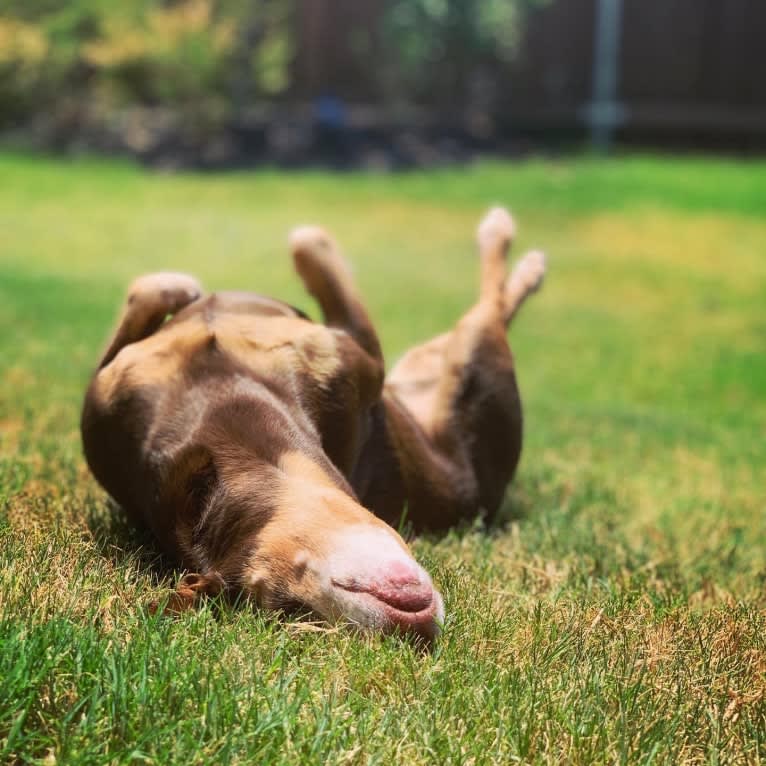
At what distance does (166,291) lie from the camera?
3570 millimetres

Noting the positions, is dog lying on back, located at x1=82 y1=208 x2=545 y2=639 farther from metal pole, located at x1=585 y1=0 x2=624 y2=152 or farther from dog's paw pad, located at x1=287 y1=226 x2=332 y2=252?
metal pole, located at x1=585 y1=0 x2=624 y2=152

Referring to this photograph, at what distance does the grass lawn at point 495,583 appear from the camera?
2.10 meters

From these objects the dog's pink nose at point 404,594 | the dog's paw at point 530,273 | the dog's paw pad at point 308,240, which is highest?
the dog's paw pad at point 308,240

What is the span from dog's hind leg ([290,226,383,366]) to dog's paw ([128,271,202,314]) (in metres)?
0.39

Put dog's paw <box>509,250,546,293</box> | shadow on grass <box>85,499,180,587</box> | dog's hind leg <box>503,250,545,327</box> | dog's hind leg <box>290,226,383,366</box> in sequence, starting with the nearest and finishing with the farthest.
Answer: shadow on grass <box>85,499,180,587</box>
dog's hind leg <box>290,226,383,366</box>
dog's hind leg <box>503,250,545,327</box>
dog's paw <box>509,250,546,293</box>

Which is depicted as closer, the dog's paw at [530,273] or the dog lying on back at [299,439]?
the dog lying on back at [299,439]

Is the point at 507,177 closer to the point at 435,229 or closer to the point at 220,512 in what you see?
the point at 435,229

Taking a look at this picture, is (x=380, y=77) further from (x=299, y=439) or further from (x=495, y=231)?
(x=299, y=439)

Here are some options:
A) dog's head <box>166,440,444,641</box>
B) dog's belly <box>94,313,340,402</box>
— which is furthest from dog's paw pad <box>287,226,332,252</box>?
dog's head <box>166,440,444,641</box>

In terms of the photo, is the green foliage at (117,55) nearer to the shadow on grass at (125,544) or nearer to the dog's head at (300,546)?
the shadow on grass at (125,544)

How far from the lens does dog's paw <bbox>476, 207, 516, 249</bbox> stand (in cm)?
489

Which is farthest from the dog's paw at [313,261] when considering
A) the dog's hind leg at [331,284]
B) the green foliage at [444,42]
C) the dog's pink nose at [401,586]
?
the green foliage at [444,42]

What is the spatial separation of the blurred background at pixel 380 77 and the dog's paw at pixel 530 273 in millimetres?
10806

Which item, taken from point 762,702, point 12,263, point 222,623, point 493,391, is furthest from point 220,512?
point 12,263
